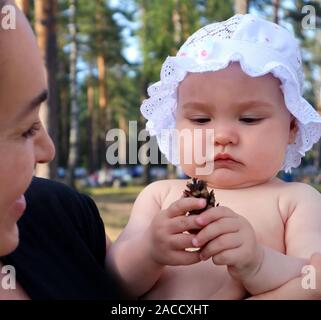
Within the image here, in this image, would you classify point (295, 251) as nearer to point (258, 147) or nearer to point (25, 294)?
point (258, 147)

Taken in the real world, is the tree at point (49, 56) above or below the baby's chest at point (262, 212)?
above

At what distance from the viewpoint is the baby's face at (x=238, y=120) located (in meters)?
1.69

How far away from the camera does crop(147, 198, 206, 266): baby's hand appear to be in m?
1.39

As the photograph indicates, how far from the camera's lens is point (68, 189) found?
1.85 meters

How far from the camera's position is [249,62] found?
171 centimetres

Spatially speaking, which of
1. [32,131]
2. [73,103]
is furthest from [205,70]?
[73,103]

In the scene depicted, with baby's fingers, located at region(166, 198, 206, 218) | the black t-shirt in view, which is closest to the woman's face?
the black t-shirt

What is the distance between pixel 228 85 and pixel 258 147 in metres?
0.22

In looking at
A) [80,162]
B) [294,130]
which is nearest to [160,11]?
[294,130]

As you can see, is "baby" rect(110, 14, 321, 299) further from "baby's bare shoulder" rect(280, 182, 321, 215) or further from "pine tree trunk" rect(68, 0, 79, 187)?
"pine tree trunk" rect(68, 0, 79, 187)

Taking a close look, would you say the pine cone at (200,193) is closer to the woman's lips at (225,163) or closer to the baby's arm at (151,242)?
the baby's arm at (151,242)

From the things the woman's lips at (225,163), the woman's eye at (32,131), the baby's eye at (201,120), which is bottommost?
the woman's lips at (225,163)

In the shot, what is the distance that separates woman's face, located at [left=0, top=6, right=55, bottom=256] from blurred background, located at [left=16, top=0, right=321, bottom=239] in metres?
2.34

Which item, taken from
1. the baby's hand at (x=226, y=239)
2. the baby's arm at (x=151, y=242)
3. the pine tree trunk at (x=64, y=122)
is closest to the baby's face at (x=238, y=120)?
the baby's arm at (x=151, y=242)
